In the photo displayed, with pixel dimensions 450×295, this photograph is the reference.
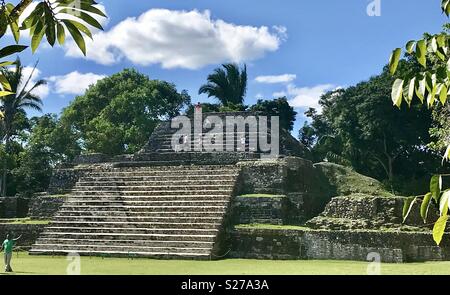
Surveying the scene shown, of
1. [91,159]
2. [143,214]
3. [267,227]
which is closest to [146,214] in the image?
[143,214]

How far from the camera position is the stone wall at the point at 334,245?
1059 cm

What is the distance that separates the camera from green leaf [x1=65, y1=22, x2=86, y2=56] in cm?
199

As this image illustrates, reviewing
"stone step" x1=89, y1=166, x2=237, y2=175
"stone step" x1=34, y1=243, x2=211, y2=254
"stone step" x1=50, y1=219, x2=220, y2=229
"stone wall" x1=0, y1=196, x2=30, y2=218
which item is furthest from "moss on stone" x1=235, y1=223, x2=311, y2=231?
"stone wall" x1=0, y1=196, x2=30, y2=218

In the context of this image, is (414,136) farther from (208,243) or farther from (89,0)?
(89,0)

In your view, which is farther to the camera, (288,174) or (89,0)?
(288,174)

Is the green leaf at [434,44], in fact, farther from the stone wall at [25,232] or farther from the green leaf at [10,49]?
the stone wall at [25,232]

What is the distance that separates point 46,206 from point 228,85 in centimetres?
1737

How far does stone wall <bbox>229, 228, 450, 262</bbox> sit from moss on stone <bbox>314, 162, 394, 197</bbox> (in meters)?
4.58

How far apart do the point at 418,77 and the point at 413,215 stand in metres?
11.2

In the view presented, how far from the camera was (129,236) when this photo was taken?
1253cm

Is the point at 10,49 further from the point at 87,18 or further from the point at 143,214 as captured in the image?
the point at 143,214

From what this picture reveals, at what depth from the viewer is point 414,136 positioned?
22234 millimetres

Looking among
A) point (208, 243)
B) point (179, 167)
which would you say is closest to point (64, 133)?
point (179, 167)

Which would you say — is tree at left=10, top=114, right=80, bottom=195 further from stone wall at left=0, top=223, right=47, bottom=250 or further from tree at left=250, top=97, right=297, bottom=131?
stone wall at left=0, top=223, right=47, bottom=250
